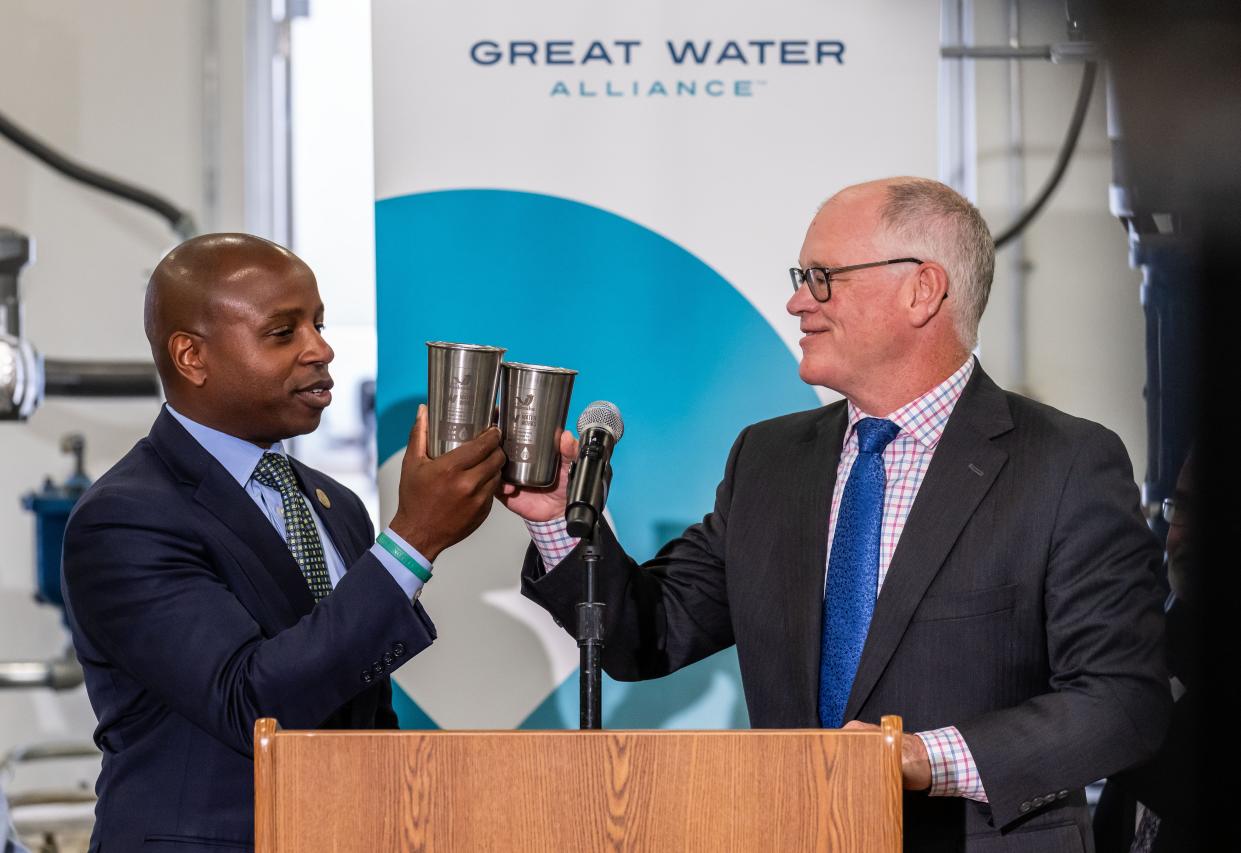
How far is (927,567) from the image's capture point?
2.30 meters

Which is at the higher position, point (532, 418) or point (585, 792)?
point (532, 418)

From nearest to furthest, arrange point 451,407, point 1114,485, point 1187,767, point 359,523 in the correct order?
1. point 451,407
2. point 1114,485
3. point 359,523
4. point 1187,767

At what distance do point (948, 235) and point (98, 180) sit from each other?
247 cm

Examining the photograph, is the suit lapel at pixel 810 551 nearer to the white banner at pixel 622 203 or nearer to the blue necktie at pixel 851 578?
the blue necktie at pixel 851 578

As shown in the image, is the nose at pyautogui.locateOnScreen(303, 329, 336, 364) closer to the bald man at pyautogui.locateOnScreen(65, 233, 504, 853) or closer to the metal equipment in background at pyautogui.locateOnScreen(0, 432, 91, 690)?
the bald man at pyautogui.locateOnScreen(65, 233, 504, 853)

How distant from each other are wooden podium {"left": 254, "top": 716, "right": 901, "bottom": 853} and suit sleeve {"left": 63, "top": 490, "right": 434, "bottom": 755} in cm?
42

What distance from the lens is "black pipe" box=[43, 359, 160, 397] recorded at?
3.90 metres

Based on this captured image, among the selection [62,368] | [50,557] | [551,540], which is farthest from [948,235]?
[50,557]

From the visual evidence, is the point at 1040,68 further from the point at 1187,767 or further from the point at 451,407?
the point at 451,407

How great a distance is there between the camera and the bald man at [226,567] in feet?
6.93

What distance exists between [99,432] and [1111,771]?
9.97 ft

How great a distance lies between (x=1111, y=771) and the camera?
2172mm

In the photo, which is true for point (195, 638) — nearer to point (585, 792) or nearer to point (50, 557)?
point (585, 792)

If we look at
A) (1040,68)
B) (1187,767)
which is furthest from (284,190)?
(1187,767)
